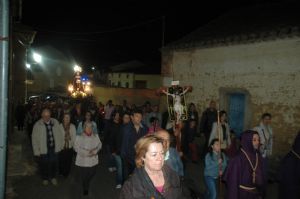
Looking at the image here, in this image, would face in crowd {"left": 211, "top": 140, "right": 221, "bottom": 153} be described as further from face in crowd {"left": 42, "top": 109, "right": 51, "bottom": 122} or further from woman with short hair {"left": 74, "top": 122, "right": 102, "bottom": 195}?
face in crowd {"left": 42, "top": 109, "right": 51, "bottom": 122}

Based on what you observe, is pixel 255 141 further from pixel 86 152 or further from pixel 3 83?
pixel 3 83

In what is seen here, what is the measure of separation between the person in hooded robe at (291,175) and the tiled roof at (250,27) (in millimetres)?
6703

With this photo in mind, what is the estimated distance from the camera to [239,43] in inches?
519

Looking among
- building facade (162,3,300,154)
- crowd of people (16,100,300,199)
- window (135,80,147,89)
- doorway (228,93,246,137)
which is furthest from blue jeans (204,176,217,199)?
window (135,80,147,89)

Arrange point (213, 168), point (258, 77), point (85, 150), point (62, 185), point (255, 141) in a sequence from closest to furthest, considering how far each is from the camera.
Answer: point (255, 141)
point (213, 168)
point (85, 150)
point (62, 185)
point (258, 77)

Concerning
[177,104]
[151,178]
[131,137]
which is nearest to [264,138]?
[177,104]

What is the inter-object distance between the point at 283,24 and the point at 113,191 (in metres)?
8.91

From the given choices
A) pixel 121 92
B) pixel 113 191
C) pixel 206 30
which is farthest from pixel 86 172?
pixel 121 92

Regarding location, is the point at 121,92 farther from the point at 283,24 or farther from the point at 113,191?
the point at 113,191

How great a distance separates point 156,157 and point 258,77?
10.1 meters

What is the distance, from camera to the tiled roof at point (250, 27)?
39.0 feet

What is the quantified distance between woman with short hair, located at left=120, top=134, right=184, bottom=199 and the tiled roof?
30.9 feet

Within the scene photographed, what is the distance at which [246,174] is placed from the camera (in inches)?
207

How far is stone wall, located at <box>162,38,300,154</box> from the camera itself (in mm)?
Answer: 11226
